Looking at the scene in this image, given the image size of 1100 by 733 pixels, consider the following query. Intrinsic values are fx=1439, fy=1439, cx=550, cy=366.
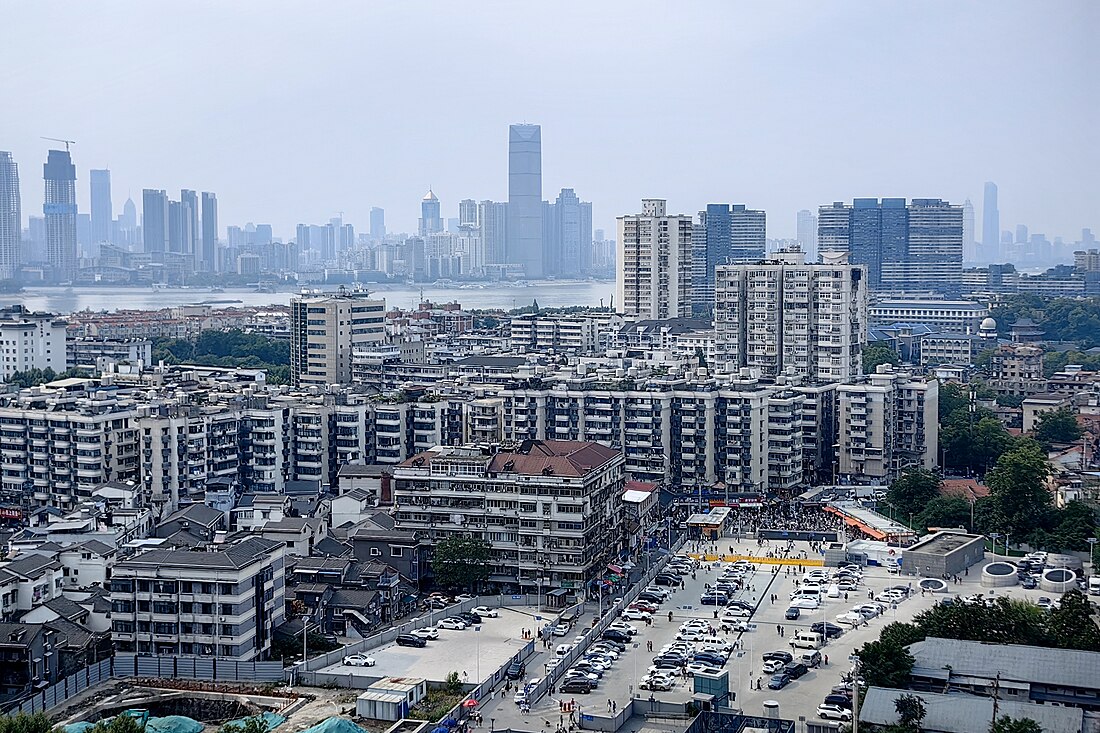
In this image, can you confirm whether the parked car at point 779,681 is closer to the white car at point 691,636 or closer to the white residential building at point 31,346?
the white car at point 691,636

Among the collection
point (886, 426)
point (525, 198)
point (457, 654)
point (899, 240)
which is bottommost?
point (457, 654)

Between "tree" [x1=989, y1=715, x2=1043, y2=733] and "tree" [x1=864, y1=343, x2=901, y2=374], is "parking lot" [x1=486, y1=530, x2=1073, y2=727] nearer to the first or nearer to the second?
"tree" [x1=989, y1=715, x2=1043, y2=733]

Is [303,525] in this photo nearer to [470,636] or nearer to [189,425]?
[470,636]

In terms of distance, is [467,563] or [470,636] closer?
[470,636]

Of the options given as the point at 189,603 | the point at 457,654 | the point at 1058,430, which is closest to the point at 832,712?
the point at 457,654

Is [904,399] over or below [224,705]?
over

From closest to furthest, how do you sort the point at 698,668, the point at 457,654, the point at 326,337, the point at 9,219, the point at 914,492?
the point at 698,668 → the point at 457,654 → the point at 914,492 → the point at 326,337 → the point at 9,219

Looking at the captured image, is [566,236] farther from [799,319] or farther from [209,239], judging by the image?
[799,319]

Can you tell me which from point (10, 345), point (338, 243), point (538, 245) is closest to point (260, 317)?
point (10, 345)
